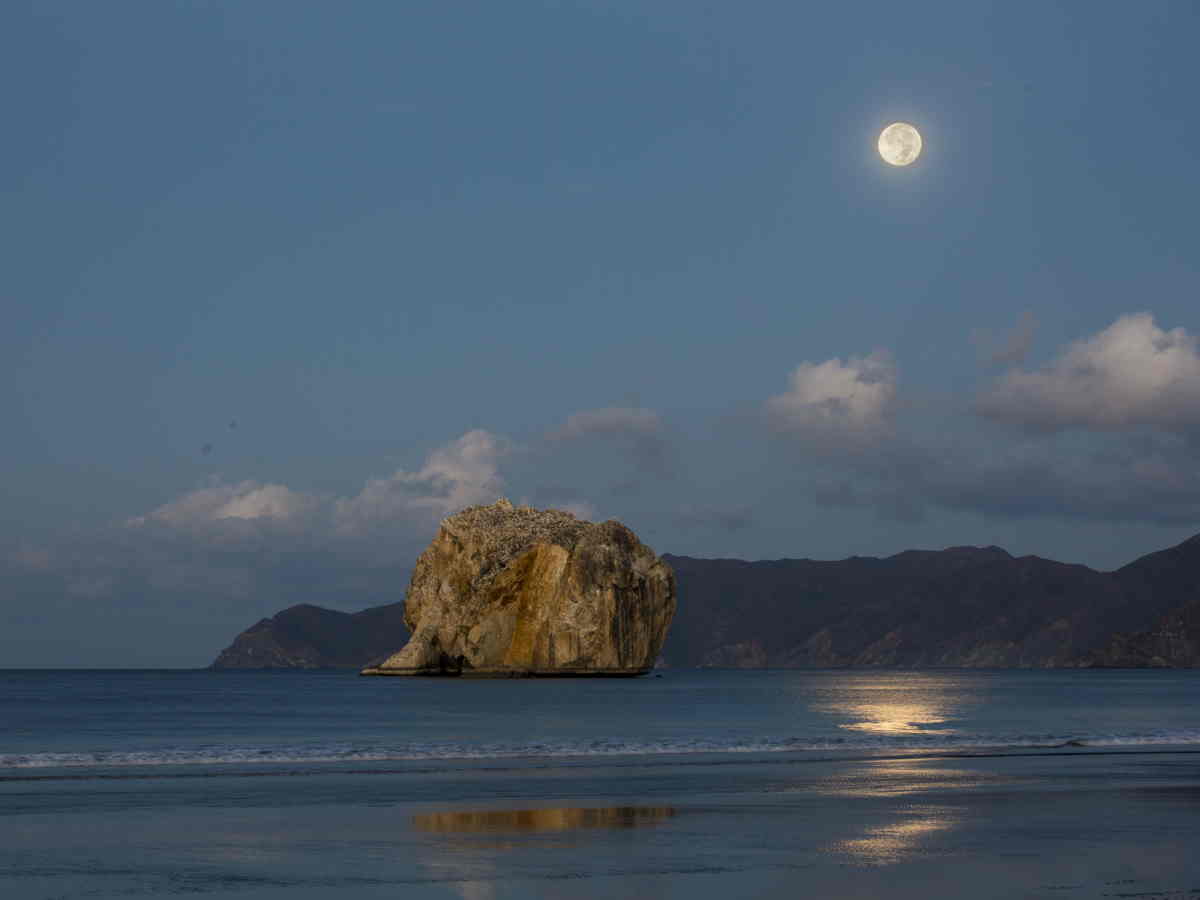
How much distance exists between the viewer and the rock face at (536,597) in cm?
17838

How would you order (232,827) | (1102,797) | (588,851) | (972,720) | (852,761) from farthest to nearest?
(972,720)
(852,761)
(1102,797)
(232,827)
(588,851)

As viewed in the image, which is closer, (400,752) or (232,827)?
(232,827)

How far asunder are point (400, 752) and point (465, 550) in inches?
5376

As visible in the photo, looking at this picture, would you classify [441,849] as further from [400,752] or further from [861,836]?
[400,752]

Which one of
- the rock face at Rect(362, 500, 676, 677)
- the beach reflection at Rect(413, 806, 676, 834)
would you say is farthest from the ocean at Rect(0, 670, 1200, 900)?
the rock face at Rect(362, 500, 676, 677)

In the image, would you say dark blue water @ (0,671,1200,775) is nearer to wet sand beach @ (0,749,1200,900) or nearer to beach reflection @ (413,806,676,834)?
wet sand beach @ (0,749,1200,900)

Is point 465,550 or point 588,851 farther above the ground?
point 465,550

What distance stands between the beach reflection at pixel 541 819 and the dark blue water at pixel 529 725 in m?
17.0

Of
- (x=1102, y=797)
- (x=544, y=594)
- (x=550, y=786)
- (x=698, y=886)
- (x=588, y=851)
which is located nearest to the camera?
(x=698, y=886)

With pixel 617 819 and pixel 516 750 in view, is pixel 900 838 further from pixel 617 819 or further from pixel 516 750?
pixel 516 750

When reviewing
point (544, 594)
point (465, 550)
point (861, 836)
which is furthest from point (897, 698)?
point (861, 836)

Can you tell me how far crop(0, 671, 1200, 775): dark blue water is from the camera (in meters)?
52.4

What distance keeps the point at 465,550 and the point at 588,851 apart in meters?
163

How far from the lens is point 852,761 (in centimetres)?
4538
